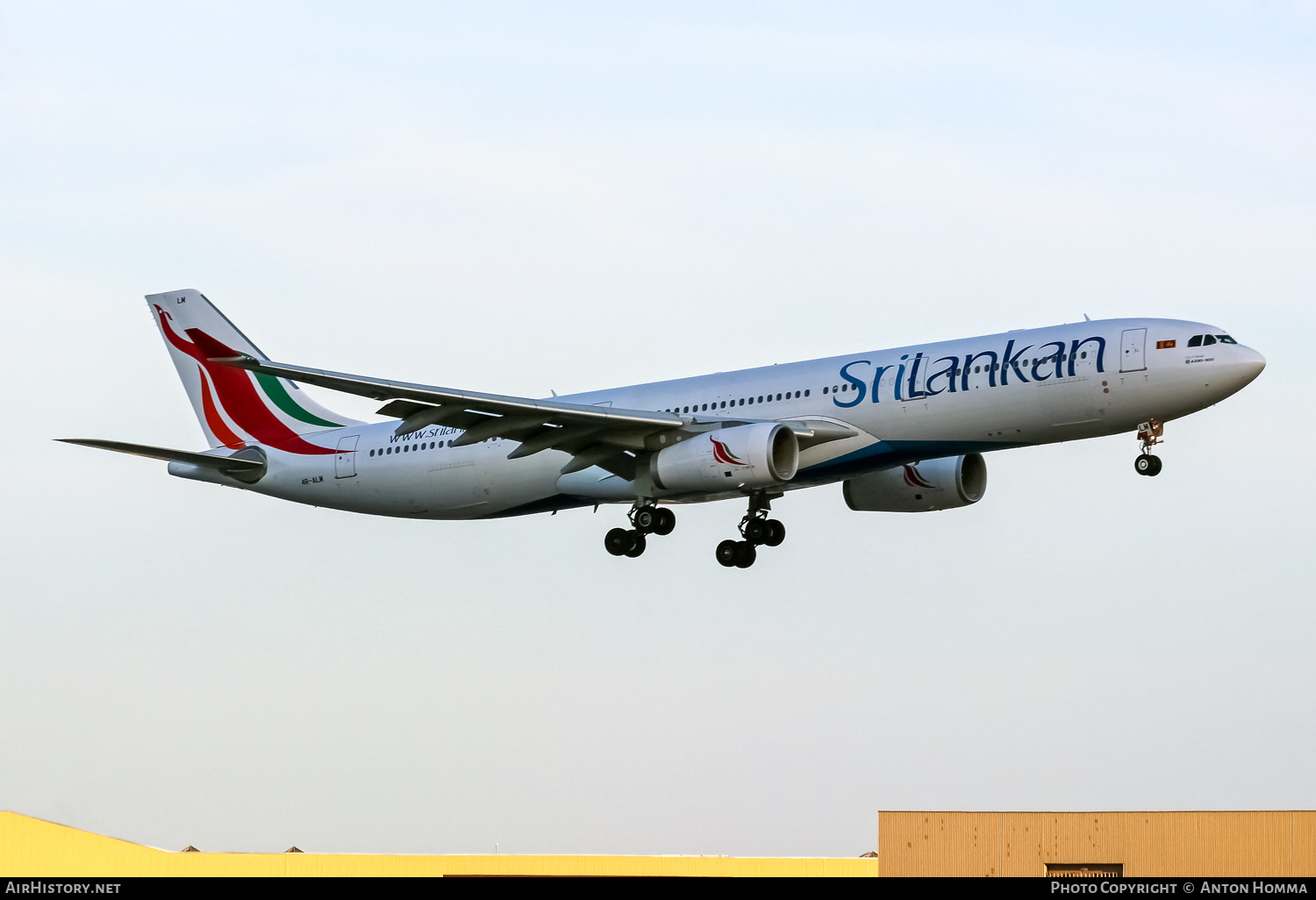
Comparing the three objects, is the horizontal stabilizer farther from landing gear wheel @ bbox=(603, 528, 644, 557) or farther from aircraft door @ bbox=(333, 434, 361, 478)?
landing gear wheel @ bbox=(603, 528, 644, 557)

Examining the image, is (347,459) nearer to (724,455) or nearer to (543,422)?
(543,422)

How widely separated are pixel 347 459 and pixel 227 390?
6001 mm

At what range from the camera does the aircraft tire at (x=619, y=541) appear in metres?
46.1

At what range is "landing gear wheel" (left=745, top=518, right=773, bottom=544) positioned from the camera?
46875 mm

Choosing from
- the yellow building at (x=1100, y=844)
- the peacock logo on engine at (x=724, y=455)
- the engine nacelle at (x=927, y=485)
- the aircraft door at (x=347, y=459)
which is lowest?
the yellow building at (x=1100, y=844)

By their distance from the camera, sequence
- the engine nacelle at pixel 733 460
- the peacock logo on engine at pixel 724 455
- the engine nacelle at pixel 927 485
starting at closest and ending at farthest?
the engine nacelle at pixel 733 460
the peacock logo on engine at pixel 724 455
the engine nacelle at pixel 927 485

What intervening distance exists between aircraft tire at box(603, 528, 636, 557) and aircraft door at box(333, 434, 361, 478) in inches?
307

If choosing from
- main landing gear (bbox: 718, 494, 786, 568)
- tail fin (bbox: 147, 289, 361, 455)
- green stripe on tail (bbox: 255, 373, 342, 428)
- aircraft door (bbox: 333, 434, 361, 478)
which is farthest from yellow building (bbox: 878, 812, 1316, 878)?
green stripe on tail (bbox: 255, 373, 342, 428)

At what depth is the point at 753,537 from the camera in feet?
154

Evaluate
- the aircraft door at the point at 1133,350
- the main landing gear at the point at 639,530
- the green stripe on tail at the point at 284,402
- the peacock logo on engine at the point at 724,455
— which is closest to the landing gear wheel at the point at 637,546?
the main landing gear at the point at 639,530

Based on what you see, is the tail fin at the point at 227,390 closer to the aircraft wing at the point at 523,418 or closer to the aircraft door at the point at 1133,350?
the aircraft wing at the point at 523,418

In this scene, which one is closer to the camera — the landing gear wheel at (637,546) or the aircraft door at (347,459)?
the landing gear wheel at (637,546)

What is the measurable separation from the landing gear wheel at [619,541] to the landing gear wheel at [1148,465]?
12220 mm
